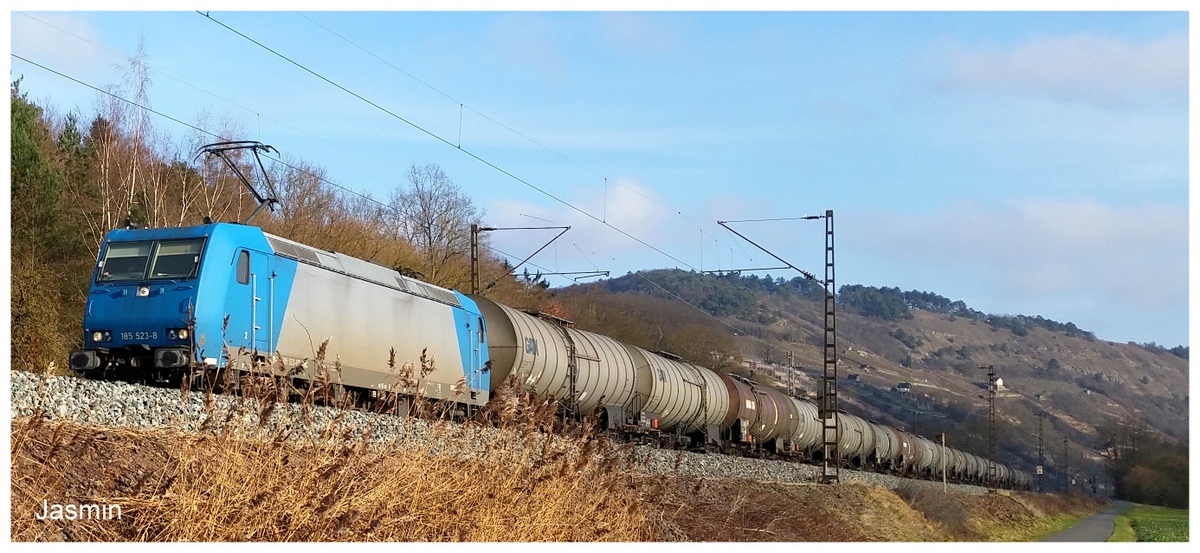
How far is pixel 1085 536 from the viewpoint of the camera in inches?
1816

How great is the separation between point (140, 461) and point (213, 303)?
687 cm

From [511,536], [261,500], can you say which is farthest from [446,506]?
[261,500]

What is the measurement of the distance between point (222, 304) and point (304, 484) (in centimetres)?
852

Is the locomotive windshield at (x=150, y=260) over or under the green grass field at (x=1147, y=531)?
over

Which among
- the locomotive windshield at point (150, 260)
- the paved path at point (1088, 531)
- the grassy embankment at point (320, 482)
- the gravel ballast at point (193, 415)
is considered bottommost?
the paved path at point (1088, 531)

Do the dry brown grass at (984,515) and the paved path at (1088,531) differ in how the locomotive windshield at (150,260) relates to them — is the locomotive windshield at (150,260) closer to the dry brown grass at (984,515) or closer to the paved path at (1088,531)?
the dry brown grass at (984,515)

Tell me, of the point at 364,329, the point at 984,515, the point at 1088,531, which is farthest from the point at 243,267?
the point at 1088,531

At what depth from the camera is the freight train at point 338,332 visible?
648 inches

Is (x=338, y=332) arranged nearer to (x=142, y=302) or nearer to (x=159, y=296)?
(x=159, y=296)

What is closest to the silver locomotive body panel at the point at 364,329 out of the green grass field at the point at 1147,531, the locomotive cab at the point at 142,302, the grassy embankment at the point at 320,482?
the locomotive cab at the point at 142,302

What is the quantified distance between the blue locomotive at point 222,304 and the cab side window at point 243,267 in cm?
2

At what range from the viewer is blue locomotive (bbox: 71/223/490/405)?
54.0 feet

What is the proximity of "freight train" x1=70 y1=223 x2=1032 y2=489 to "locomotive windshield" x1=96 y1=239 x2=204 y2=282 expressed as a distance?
2cm

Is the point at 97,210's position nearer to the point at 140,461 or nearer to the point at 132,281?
the point at 132,281
